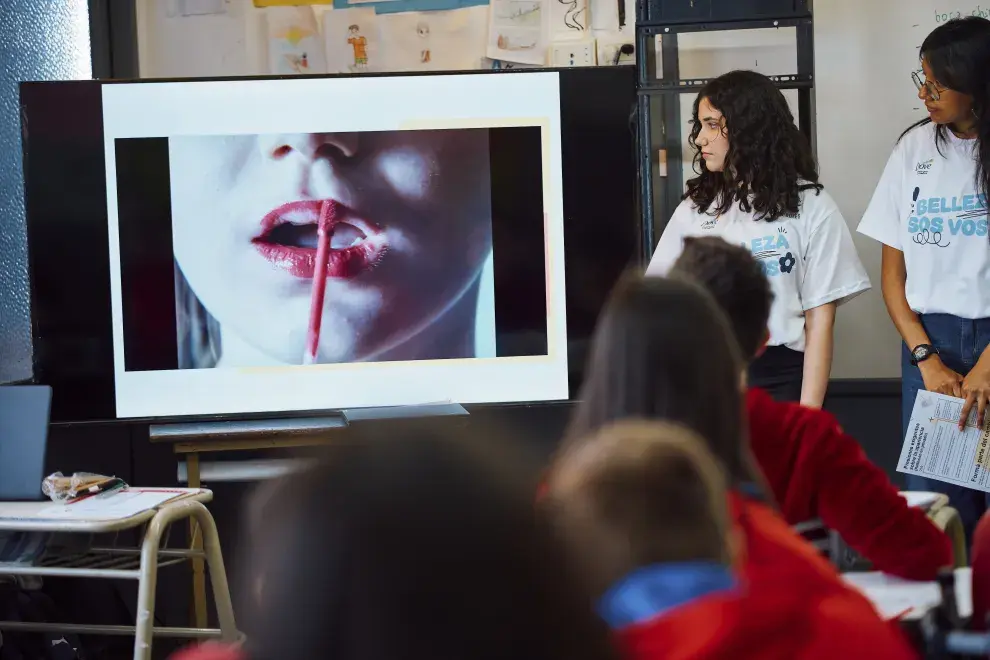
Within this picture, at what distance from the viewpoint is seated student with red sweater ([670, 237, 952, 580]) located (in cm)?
143

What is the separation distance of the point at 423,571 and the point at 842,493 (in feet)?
3.31

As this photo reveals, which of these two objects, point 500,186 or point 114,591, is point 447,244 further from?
point 114,591

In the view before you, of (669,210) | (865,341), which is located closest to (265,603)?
(669,210)

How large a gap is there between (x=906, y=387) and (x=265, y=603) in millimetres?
2462

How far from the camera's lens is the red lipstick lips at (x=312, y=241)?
3.00 meters

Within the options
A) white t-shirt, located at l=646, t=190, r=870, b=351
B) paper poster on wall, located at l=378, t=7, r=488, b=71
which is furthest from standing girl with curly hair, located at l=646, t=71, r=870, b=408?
paper poster on wall, located at l=378, t=7, r=488, b=71

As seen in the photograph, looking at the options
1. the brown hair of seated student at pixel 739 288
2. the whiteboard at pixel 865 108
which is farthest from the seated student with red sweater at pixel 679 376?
the whiteboard at pixel 865 108

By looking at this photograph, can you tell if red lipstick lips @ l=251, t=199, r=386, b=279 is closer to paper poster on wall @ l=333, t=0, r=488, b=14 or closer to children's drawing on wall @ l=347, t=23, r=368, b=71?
children's drawing on wall @ l=347, t=23, r=368, b=71

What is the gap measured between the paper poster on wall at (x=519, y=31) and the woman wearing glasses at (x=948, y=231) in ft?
4.47

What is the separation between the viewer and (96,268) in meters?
2.96

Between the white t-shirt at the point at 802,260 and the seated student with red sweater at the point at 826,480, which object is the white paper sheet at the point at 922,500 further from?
the white t-shirt at the point at 802,260

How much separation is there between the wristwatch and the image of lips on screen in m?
1.17

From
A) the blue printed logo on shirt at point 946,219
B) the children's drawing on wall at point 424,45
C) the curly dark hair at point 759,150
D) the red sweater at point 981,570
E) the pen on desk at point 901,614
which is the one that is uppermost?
the children's drawing on wall at point 424,45

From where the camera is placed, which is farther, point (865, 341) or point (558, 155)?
point (865, 341)
